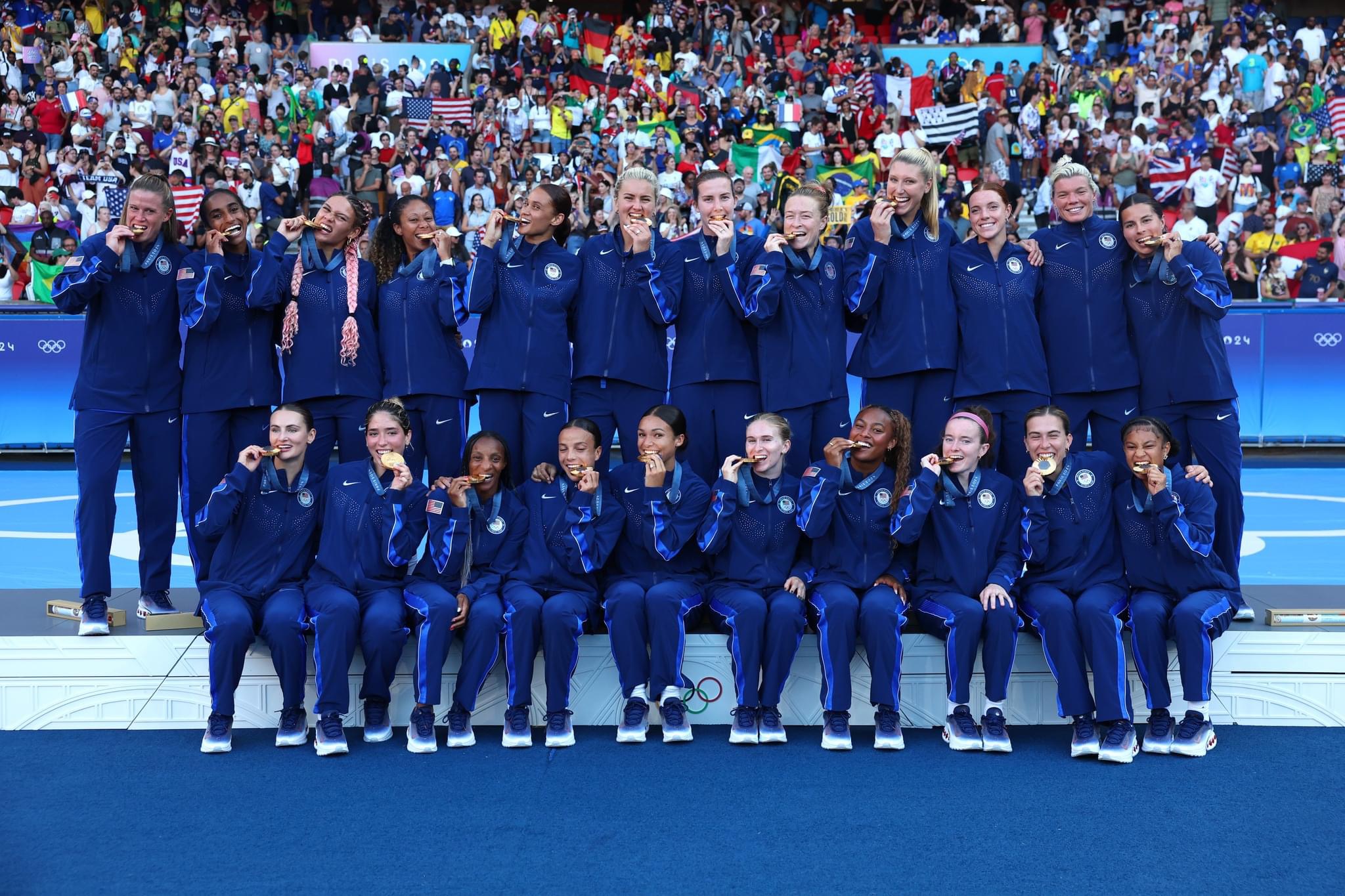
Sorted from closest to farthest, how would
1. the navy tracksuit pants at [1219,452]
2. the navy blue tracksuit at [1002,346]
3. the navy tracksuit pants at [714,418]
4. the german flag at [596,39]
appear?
the navy tracksuit pants at [1219,452], the navy blue tracksuit at [1002,346], the navy tracksuit pants at [714,418], the german flag at [596,39]

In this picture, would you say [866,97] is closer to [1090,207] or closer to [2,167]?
[2,167]

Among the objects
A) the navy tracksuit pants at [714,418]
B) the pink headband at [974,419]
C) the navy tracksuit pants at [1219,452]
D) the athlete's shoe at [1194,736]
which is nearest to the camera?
the athlete's shoe at [1194,736]

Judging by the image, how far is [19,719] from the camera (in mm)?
5586

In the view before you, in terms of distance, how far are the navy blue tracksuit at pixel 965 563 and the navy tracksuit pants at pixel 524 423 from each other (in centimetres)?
167

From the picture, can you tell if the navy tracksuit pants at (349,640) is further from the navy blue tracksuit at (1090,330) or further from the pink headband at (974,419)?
the navy blue tracksuit at (1090,330)

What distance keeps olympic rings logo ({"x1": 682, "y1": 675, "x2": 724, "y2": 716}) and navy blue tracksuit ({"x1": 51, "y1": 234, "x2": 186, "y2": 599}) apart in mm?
2512

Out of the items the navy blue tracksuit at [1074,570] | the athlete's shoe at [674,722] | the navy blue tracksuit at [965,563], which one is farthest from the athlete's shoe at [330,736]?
the navy blue tracksuit at [1074,570]

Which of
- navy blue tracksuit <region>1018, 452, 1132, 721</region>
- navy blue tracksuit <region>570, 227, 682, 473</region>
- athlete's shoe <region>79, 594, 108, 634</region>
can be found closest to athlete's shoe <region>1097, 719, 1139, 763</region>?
navy blue tracksuit <region>1018, 452, 1132, 721</region>

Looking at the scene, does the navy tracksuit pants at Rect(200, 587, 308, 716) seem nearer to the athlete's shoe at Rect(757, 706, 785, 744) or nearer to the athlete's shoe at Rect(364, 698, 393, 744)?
the athlete's shoe at Rect(364, 698, 393, 744)

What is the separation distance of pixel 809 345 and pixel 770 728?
1.82m

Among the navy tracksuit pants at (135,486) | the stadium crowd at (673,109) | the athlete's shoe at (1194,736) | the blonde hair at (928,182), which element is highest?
the stadium crowd at (673,109)

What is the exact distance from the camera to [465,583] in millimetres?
5707

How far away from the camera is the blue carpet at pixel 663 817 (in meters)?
3.98

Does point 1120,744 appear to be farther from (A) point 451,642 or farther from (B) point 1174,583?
(A) point 451,642
